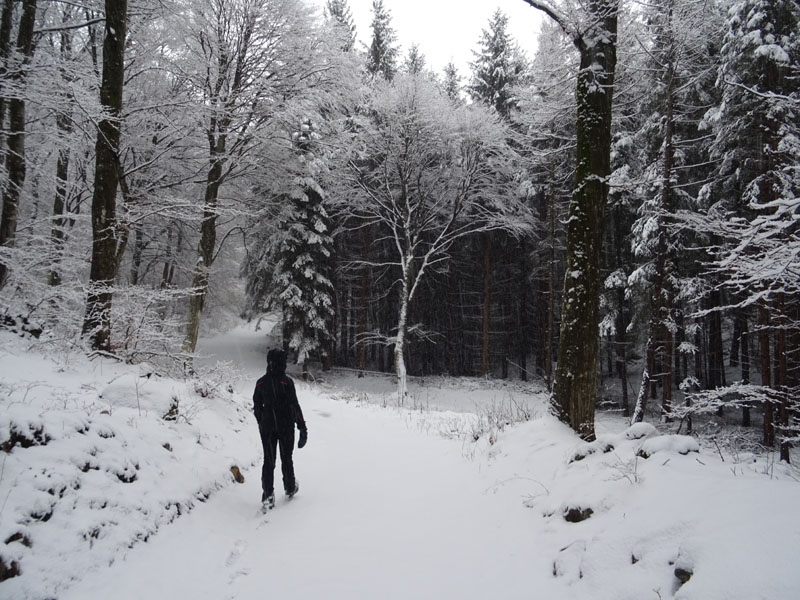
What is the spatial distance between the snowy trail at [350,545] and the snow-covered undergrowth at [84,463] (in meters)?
0.22

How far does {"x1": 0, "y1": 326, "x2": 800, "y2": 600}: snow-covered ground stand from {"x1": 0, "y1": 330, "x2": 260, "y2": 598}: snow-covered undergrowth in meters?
0.02

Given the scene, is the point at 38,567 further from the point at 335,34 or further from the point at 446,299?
the point at 446,299

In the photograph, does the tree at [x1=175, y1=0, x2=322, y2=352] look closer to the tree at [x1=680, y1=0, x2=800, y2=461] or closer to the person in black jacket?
the person in black jacket

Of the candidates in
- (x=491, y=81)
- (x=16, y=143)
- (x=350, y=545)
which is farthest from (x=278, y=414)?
(x=491, y=81)

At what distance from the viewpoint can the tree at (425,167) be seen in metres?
17.8

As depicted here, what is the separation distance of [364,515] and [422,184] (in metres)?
16.7

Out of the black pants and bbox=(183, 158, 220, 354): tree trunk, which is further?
bbox=(183, 158, 220, 354): tree trunk

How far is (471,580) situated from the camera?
10.7 ft

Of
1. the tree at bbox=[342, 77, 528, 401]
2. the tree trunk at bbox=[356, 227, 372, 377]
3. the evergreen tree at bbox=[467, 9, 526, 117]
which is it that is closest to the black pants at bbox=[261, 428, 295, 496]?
the tree at bbox=[342, 77, 528, 401]

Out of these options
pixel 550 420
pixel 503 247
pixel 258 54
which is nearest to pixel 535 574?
pixel 550 420

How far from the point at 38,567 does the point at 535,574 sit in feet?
11.1

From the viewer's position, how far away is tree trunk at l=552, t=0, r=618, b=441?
5.59 m

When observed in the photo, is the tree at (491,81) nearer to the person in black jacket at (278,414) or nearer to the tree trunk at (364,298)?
the tree trunk at (364,298)

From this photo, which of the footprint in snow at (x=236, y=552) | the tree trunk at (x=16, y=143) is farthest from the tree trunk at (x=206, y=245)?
the footprint in snow at (x=236, y=552)
